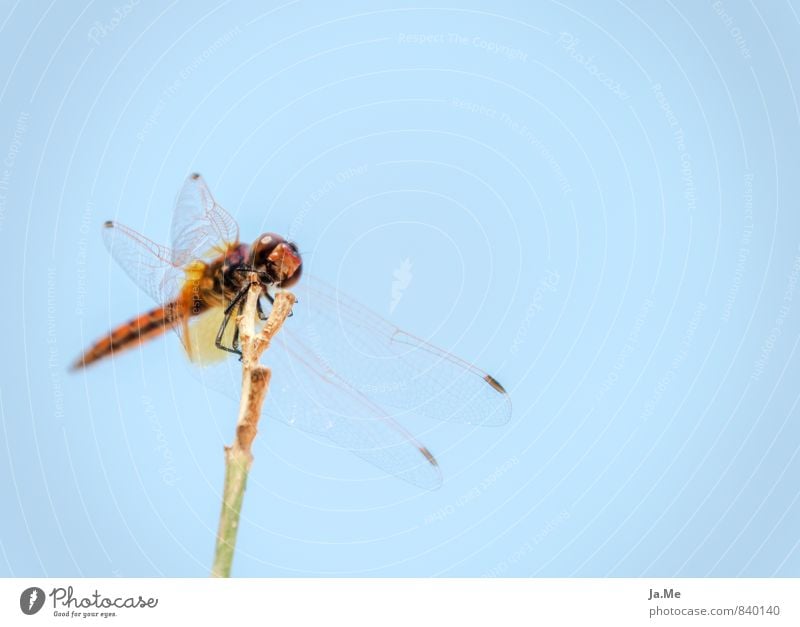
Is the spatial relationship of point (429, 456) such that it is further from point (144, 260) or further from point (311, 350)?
point (144, 260)

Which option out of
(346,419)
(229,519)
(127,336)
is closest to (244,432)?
(229,519)

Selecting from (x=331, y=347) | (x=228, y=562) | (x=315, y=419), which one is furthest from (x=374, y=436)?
(x=228, y=562)

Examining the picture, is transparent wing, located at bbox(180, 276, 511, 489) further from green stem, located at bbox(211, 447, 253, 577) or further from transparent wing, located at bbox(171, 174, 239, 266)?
green stem, located at bbox(211, 447, 253, 577)

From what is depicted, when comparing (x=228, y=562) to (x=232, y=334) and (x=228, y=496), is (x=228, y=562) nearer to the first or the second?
(x=228, y=496)

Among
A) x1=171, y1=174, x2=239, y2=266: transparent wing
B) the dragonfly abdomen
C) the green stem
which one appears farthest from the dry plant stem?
the dragonfly abdomen
